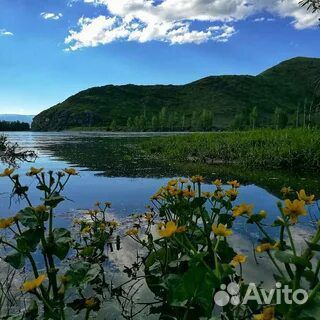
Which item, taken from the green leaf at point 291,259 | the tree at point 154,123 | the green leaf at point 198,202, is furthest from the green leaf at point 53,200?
the tree at point 154,123

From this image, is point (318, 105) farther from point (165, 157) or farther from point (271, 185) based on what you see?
point (165, 157)

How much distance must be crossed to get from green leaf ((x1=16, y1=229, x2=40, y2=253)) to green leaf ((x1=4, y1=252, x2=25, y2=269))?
2.3 inches

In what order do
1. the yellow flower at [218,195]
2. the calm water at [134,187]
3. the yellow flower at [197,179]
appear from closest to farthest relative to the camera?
the yellow flower at [197,179], the yellow flower at [218,195], the calm water at [134,187]

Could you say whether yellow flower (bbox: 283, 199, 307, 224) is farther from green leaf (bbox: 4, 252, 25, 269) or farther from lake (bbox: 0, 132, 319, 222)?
lake (bbox: 0, 132, 319, 222)

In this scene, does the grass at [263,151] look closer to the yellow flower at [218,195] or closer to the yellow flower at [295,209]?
the yellow flower at [218,195]

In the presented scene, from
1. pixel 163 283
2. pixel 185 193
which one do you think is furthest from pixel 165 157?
pixel 163 283

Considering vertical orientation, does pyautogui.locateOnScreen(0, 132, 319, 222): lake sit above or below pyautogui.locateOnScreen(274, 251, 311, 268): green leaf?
below

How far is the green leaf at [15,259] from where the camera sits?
11.0 feet

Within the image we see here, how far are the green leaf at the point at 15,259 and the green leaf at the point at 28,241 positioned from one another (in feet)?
0.19

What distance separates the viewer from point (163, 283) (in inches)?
119

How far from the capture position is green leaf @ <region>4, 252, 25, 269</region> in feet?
11.0

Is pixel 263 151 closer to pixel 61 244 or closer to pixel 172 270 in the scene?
pixel 172 270

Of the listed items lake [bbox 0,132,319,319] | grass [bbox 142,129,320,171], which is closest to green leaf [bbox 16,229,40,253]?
lake [bbox 0,132,319,319]

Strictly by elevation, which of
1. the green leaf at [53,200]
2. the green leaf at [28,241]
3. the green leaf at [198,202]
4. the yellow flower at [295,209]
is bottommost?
the green leaf at [28,241]
